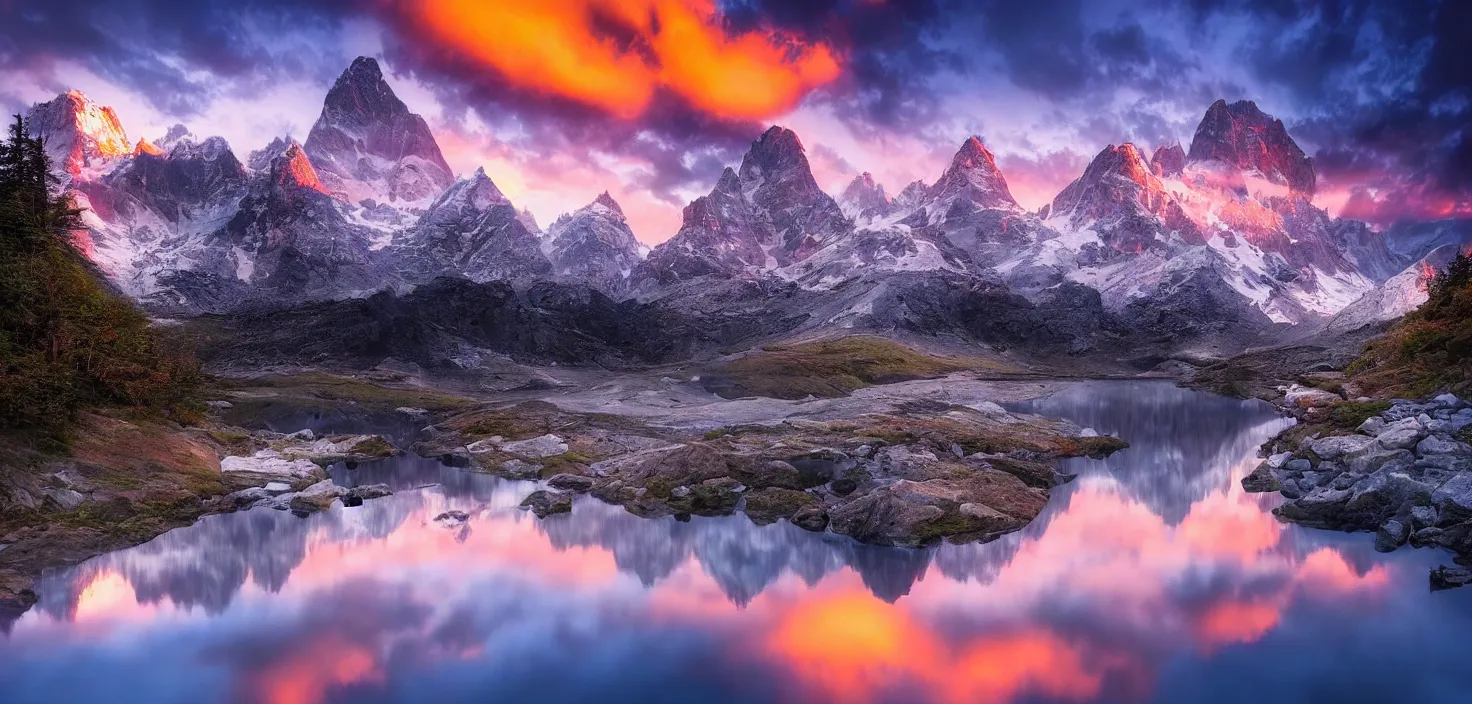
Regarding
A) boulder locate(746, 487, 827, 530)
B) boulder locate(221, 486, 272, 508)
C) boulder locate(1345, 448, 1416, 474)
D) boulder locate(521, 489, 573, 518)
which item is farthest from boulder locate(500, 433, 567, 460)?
boulder locate(1345, 448, 1416, 474)

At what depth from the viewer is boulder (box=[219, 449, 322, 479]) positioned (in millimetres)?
54062

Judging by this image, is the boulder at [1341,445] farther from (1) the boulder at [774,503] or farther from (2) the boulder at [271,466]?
(2) the boulder at [271,466]

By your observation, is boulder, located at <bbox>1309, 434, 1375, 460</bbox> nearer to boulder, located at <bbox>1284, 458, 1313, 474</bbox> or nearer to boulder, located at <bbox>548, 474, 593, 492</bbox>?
boulder, located at <bbox>1284, 458, 1313, 474</bbox>

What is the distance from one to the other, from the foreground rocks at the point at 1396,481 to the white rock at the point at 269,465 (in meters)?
55.6

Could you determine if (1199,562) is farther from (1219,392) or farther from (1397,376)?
(1219,392)

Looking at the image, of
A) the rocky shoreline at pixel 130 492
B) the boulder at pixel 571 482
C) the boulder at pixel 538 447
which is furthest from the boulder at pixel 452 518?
the boulder at pixel 538 447

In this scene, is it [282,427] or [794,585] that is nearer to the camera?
[794,585]

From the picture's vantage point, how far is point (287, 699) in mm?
23938

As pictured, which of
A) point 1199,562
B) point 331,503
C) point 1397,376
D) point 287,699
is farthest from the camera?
point 1397,376

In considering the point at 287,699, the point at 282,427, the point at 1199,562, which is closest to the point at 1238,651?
the point at 1199,562

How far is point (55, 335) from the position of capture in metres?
43.7

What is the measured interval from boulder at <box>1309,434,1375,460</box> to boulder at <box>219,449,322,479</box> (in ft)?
194

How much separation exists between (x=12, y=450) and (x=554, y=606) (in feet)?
83.7

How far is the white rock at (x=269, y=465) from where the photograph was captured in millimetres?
54094
